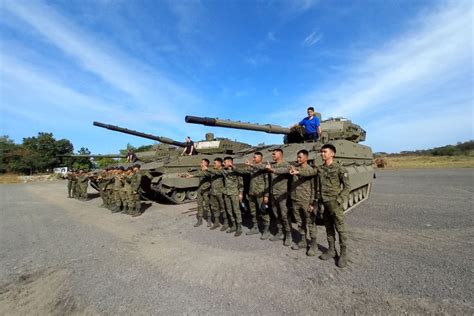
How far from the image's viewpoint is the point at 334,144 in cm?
848

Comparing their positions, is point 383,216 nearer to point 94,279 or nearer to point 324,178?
point 324,178

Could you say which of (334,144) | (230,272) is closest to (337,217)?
(230,272)

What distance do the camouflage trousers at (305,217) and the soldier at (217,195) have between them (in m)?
2.25

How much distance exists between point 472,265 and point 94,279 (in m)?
5.69

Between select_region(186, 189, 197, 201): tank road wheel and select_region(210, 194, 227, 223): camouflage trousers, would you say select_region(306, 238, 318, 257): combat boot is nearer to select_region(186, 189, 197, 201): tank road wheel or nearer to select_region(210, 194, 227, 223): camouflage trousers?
select_region(210, 194, 227, 223): camouflage trousers

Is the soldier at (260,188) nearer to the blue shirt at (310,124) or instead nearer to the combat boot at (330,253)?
the combat boot at (330,253)

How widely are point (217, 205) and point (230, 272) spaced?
10.9 feet

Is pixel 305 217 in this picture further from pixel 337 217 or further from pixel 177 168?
pixel 177 168

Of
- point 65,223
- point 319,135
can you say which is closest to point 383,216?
point 319,135

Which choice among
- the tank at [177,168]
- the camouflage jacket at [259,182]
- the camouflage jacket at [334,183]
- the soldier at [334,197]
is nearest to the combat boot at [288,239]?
the soldier at [334,197]

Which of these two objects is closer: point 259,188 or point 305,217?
point 305,217

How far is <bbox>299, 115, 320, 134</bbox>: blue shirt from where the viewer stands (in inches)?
371

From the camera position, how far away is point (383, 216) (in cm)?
874

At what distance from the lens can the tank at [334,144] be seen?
8609mm
